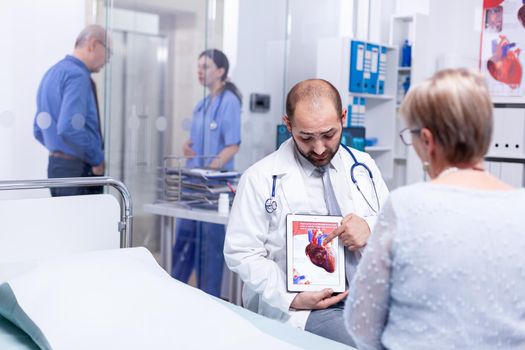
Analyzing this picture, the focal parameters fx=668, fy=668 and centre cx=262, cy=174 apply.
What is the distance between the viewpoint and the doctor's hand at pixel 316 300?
7.13ft

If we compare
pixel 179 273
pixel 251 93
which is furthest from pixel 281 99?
pixel 179 273

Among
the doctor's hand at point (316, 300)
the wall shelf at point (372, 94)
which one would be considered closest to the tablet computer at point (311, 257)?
the doctor's hand at point (316, 300)

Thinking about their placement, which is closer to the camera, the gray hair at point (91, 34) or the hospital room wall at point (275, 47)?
the gray hair at point (91, 34)

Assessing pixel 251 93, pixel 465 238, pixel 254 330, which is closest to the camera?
pixel 465 238

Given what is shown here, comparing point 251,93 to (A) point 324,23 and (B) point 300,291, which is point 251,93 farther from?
(B) point 300,291

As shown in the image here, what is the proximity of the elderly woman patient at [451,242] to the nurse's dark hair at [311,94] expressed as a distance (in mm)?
1026

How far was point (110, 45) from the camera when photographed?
3.92 meters

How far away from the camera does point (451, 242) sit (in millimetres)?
1196

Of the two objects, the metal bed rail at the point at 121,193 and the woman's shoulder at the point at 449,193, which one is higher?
the woman's shoulder at the point at 449,193

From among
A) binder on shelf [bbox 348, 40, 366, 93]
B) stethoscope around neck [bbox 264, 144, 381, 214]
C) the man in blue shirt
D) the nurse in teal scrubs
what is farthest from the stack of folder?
stethoscope around neck [bbox 264, 144, 381, 214]

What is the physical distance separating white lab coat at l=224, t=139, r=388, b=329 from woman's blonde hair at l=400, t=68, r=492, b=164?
106 cm

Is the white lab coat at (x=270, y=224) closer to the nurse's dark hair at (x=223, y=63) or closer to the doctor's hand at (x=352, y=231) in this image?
the doctor's hand at (x=352, y=231)

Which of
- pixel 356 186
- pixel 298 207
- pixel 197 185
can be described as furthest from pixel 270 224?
pixel 197 185

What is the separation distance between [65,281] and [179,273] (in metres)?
2.54
